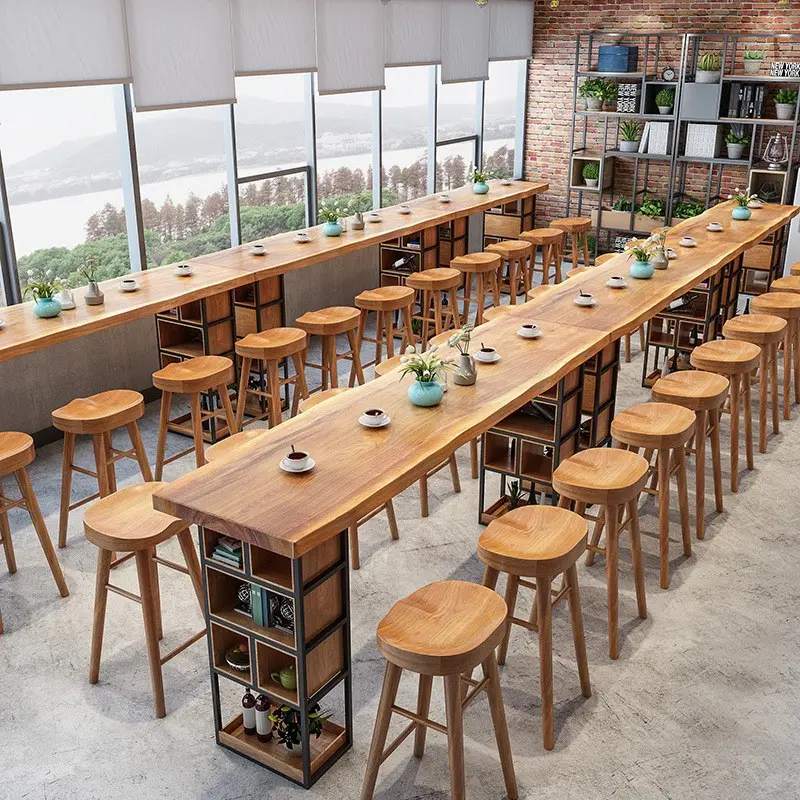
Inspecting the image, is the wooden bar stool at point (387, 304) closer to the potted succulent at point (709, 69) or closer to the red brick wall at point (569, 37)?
the potted succulent at point (709, 69)

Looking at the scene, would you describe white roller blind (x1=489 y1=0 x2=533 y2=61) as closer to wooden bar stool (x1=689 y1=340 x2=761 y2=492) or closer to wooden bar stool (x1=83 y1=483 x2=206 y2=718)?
wooden bar stool (x1=689 y1=340 x2=761 y2=492)

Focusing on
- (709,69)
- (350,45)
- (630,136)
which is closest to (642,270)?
(350,45)

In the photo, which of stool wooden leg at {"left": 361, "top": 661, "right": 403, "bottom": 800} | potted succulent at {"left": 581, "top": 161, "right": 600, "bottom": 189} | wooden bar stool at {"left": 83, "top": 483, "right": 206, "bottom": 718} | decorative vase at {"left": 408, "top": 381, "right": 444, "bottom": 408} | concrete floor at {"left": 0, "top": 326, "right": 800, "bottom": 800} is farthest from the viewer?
potted succulent at {"left": 581, "top": 161, "right": 600, "bottom": 189}

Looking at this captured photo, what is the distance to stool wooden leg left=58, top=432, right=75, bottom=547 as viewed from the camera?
435cm

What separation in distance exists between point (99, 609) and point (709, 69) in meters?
7.77

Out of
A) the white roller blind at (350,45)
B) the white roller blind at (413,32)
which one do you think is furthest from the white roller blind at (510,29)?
the white roller blind at (350,45)

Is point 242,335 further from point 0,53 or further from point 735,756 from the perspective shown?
point 735,756

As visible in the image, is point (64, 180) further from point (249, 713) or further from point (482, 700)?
point (482, 700)

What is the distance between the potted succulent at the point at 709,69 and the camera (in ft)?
29.0

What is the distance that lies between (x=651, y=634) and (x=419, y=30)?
21.2 ft

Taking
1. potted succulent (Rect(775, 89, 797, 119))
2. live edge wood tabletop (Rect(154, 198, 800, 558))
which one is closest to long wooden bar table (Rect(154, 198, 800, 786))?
live edge wood tabletop (Rect(154, 198, 800, 558))

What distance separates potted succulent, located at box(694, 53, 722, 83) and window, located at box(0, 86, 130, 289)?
555 cm

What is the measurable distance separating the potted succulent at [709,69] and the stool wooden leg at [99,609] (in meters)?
7.62

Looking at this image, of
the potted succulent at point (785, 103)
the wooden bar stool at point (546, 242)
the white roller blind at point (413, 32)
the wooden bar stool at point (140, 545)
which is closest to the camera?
the wooden bar stool at point (140, 545)
